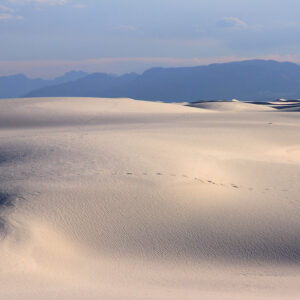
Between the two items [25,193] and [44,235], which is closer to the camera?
[44,235]

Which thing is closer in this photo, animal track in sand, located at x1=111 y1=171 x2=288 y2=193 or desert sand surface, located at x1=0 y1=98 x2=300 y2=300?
desert sand surface, located at x1=0 y1=98 x2=300 y2=300

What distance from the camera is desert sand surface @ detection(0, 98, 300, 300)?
4.92 meters

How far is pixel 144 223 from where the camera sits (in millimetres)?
6625

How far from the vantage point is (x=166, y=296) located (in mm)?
4352

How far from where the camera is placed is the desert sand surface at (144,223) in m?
4.92

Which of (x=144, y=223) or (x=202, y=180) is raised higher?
(x=202, y=180)

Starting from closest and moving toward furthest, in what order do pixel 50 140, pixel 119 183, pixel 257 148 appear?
pixel 119 183
pixel 50 140
pixel 257 148

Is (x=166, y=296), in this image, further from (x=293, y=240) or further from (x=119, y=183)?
(x=119, y=183)

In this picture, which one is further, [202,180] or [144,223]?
[202,180]

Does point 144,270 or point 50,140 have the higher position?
point 50,140

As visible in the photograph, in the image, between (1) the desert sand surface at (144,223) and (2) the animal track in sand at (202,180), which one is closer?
(1) the desert sand surface at (144,223)

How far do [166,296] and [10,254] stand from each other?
2.04 meters

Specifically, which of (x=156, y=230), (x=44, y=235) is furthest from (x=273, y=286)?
(x=44, y=235)

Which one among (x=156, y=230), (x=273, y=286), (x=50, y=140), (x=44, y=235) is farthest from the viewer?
(x=50, y=140)
